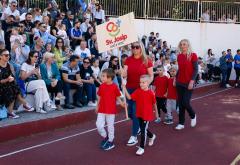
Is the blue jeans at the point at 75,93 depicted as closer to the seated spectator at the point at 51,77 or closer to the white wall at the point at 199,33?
the seated spectator at the point at 51,77

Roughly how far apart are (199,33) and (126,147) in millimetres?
19235

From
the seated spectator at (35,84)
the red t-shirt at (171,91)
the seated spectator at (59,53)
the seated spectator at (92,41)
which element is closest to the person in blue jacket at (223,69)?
the seated spectator at (92,41)

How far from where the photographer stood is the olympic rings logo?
9797mm

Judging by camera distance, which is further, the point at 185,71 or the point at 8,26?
the point at 8,26

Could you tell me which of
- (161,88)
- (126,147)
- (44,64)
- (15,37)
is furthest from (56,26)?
(126,147)

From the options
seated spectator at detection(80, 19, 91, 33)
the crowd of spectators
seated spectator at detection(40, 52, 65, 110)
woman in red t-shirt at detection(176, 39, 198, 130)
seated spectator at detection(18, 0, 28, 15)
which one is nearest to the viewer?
woman in red t-shirt at detection(176, 39, 198, 130)

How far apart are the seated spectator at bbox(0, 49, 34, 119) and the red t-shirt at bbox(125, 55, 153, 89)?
2.92 m

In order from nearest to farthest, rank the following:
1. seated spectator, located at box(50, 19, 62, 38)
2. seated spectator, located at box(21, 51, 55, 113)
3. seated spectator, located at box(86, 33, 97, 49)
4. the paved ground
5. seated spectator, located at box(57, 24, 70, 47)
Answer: the paved ground < seated spectator, located at box(21, 51, 55, 113) < seated spectator, located at box(50, 19, 62, 38) < seated spectator, located at box(57, 24, 70, 47) < seated spectator, located at box(86, 33, 97, 49)

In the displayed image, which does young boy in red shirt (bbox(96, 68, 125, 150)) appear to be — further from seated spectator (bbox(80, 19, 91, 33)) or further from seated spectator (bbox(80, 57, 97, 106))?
seated spectator (bbox(80, 19, 91, 33))

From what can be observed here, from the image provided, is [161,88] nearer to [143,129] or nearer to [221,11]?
[143,129]

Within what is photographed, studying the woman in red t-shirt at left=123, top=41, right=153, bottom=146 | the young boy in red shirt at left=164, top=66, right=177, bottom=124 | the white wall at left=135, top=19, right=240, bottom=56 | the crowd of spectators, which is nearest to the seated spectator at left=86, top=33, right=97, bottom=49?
the crowd of spectators

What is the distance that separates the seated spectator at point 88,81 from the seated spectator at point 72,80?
303 mm

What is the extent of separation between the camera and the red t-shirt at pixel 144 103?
26.8 ft

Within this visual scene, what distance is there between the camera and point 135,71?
8.52 meters
